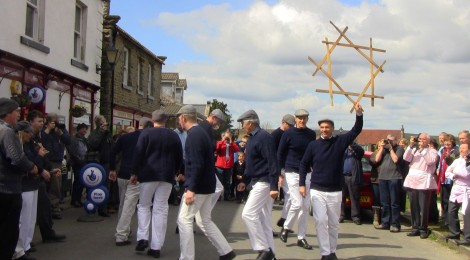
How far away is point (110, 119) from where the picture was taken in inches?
761

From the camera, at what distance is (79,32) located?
653 inches

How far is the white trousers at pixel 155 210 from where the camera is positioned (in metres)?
7.10

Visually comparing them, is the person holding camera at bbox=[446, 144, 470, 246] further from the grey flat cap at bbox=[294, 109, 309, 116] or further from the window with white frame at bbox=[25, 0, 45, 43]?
the window with white frame at bbox=[25, 0, 45, 43]

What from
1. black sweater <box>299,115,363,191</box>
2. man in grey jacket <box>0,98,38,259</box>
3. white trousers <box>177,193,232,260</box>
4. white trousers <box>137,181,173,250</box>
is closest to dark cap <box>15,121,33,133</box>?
man in grey jacket <box>0,98,38,259</box>

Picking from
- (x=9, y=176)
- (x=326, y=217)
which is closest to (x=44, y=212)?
(x=9, y=176)

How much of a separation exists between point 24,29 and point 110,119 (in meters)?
7.04

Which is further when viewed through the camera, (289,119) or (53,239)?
(289,119)

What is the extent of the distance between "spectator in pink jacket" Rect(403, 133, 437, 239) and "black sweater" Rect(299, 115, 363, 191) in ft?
10.4

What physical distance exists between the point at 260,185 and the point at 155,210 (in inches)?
58.3

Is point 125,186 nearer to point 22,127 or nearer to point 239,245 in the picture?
point 239,245

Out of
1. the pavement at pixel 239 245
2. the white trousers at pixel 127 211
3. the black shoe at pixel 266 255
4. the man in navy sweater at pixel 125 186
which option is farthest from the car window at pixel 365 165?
the white trousers at pixel 127 211

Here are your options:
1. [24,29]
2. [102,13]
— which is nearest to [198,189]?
[24,29]

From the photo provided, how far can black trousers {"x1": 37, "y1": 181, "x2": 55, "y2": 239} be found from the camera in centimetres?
765

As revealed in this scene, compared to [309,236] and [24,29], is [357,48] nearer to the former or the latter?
[309,236]
